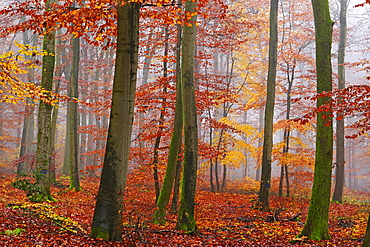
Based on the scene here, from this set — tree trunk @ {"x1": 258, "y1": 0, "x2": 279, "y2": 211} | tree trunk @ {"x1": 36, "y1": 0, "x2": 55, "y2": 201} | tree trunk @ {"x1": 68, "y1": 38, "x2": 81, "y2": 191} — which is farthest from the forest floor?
tree trunk @ {"x1": 68, "y1": 38, "x2": 81, "y2": 191}

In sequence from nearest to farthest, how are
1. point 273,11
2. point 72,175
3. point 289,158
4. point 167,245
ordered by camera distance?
1. point 167,245
2. point 273,11
3. point 72,175
4. point 289,158

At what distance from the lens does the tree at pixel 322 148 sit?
6812 mm

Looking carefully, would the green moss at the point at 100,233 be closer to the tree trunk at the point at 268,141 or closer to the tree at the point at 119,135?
the tree at the point at 119,135

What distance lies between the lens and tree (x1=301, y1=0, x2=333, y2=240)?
6812mm

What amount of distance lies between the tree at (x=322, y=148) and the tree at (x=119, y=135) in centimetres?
415

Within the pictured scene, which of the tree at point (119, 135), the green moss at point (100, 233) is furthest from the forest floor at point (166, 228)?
the tree at point (119, 135)

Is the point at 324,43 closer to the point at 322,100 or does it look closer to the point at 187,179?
the point at 322,100

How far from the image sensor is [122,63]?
5.70 metres

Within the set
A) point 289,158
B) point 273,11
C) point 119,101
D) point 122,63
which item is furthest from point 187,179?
point 289,158

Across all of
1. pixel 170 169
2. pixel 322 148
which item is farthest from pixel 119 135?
pixel 322 148

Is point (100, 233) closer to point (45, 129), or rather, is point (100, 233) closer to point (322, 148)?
point (322, 148)

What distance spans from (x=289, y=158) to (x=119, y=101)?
11.4 metres

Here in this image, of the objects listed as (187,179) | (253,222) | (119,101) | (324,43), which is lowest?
(253,222)

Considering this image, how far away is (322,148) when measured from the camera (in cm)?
684
